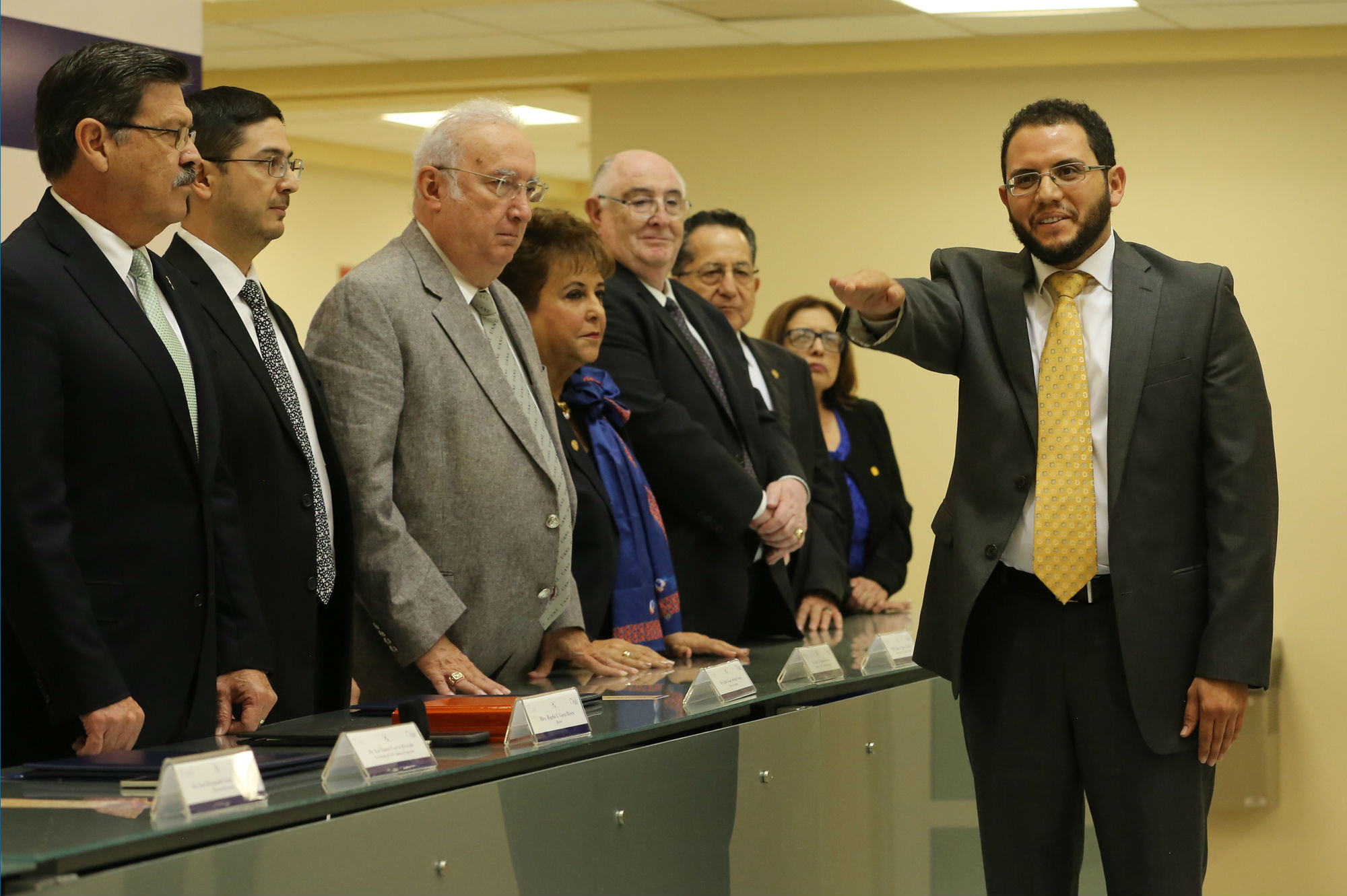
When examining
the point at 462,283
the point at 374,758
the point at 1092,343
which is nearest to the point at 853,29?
the point at 462,283

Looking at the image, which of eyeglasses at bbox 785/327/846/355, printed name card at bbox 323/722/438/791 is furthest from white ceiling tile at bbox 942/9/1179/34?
printed name card at bbox 323/722/438/791

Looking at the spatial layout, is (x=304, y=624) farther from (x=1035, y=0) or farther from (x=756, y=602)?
(x=1035, y=0)

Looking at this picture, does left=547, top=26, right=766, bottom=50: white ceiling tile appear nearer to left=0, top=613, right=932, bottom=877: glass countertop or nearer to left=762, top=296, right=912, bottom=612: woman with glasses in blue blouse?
left=762, top=296, right=912, bottom=612: woman with glasses in blue blouse

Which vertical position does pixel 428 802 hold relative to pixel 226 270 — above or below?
below

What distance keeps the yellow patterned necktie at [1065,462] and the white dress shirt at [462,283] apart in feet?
3.47

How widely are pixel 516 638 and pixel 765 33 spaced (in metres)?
4.39

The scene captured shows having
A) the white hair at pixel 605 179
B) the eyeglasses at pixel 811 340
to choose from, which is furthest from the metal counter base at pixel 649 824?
the eyeglasses at pixel 811 340

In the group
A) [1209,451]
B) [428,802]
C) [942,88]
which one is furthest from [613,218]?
[942,88]

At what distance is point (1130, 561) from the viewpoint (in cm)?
218

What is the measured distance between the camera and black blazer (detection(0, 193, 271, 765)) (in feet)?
6.26

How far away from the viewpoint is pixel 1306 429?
605 cm

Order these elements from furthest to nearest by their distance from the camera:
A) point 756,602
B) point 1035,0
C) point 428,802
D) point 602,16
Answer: point 602,16 → point 1035,0 → point 756,602 → point 428,802

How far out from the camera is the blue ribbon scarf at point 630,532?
3.09 meters

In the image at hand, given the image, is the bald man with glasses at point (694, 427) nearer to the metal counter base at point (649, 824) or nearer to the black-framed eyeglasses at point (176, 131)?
the metal counter base at point (649, 824)
